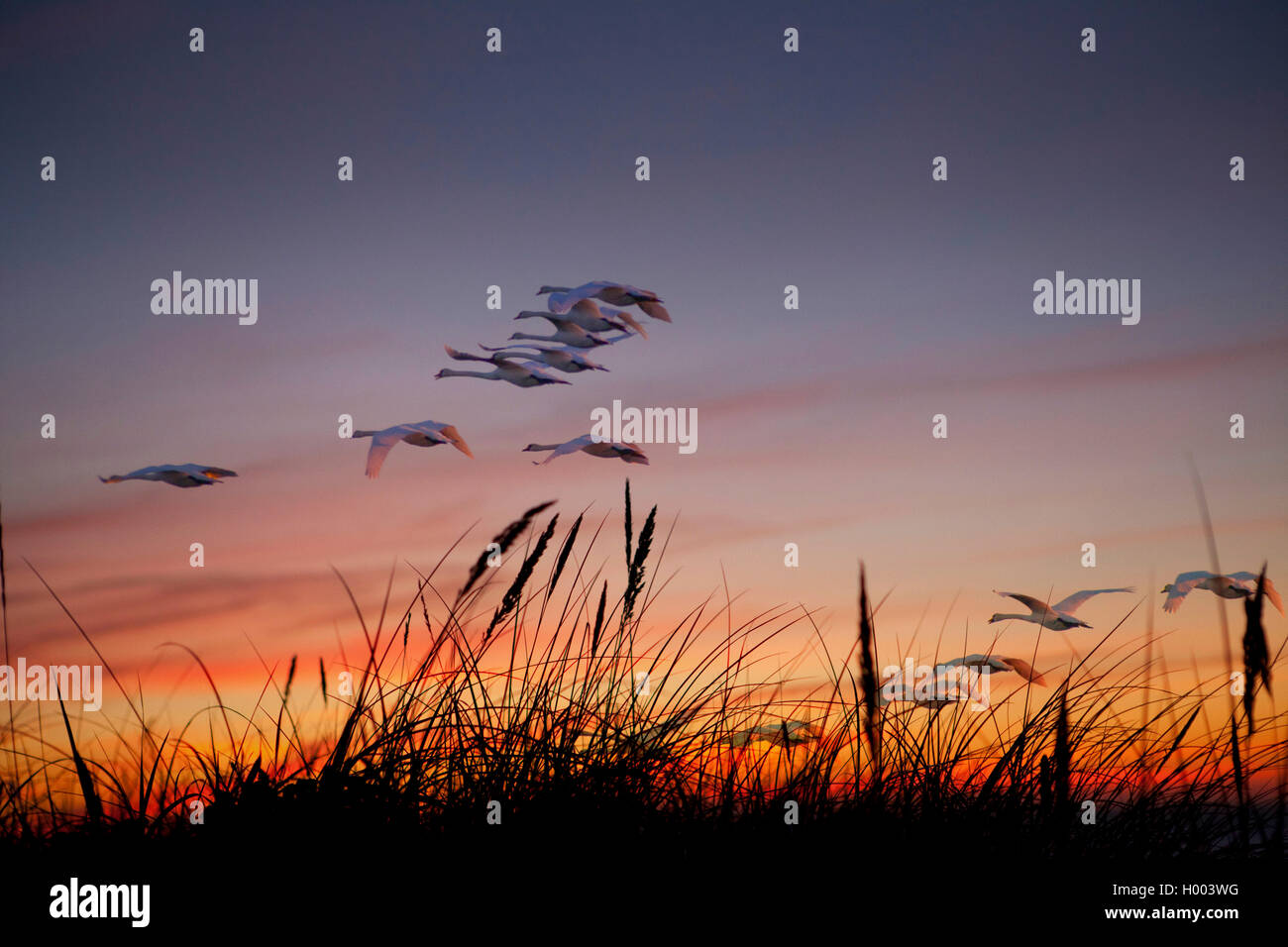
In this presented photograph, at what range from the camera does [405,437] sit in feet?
14.6

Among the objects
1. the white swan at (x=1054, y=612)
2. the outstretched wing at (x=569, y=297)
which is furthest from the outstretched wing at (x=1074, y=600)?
the outstretched wing at (x=569, y=297)

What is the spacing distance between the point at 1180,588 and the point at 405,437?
3.45 meters

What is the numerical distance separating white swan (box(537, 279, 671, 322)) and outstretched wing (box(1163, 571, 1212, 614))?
2.59 meters

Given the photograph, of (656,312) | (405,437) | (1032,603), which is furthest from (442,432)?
(1032,603)

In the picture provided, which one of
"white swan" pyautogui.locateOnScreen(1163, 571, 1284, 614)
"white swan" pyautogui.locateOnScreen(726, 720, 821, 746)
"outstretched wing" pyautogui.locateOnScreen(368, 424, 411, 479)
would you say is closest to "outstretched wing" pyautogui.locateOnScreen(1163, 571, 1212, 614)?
"white swan" pyautogui.locateOnScreen(1163, 571, 1284, 614)

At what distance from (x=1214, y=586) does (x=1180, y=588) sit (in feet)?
0.45

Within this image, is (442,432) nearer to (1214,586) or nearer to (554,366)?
(554,366)

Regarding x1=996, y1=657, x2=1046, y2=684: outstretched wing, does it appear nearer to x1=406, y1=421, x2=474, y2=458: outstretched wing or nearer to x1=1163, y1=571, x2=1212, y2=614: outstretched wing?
x1=1163, y1=571, x2=1212, y2=614: outstretched wing

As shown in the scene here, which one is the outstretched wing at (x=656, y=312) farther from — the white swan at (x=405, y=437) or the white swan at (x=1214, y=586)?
the white swan at (x=1214, y=586)

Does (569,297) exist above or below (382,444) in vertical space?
above

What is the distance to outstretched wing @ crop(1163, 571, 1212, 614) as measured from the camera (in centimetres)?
469
